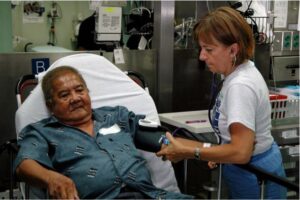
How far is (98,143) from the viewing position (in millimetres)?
1961

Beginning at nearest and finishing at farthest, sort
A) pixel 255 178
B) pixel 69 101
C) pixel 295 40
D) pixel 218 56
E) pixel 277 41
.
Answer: pixel 218 56
pixel 255 178
pixel 69 101
pixel 277 41
pixel 295 40

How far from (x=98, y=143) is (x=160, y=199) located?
0.38 m

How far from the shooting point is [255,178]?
181 cm

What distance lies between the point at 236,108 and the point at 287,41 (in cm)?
213

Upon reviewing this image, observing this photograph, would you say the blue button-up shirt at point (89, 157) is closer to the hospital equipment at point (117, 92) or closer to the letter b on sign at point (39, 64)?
the hospital equipment at point (117, 92)

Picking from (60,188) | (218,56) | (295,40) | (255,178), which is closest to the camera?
(60,188)

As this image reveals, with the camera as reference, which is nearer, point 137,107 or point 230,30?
point 230,30

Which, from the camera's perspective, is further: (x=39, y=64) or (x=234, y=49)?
(x=39, y=64)

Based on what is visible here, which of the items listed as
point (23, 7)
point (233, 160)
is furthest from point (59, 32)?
point (233, 160)

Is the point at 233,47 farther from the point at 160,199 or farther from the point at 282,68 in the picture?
the point at 282,68

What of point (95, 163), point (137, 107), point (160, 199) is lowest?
point (160, 199)

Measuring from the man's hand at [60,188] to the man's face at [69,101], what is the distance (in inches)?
17.9

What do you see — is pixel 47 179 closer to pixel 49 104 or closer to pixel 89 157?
pixel 89 157

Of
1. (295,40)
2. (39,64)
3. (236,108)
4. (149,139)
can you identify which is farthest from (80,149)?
(295,40)
